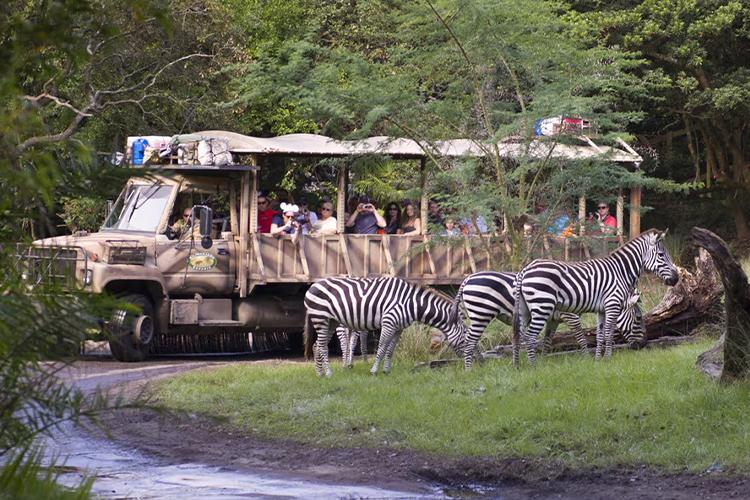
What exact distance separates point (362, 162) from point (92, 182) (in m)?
16.3

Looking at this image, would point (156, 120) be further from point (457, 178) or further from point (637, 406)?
point (637, 406)

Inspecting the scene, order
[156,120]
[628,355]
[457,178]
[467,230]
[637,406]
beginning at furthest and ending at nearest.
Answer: [156,120] < [467,230] < [457,178] < [628,355] < [637,406]

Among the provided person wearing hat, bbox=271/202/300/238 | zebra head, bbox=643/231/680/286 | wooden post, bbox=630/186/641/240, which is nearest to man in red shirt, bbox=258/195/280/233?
person wearing hat, bbox=271/202/300/238

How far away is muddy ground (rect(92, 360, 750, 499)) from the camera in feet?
32.0

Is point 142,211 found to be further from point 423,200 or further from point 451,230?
point 451,230

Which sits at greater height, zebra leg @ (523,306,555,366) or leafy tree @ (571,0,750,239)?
leafy tree @ (571,0,750,239)

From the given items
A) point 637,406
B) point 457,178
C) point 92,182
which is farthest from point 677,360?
point 92,182

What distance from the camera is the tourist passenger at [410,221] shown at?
21513 millimetres

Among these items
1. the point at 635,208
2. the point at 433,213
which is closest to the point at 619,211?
the point at 635,208

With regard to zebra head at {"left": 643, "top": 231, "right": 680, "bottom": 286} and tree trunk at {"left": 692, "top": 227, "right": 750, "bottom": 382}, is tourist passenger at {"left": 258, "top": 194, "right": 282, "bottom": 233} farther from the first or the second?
tree trunk at {"left": 692, "top": 227, "right": 750, "bottom": 382}

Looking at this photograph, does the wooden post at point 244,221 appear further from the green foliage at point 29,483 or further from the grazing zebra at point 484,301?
the green foliage at point 29,483

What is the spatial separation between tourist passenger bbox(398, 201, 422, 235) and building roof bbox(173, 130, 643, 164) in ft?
3.26

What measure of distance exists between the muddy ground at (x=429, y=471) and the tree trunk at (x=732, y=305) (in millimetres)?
2273

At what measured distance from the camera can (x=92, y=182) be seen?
4844 mm
